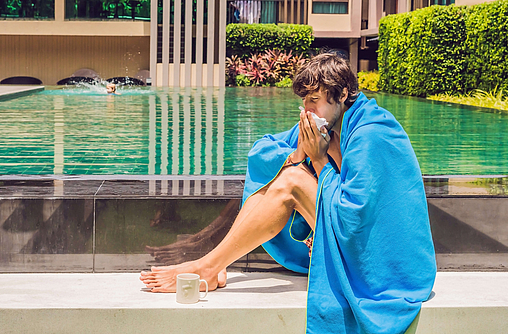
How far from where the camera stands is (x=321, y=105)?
2.68 m

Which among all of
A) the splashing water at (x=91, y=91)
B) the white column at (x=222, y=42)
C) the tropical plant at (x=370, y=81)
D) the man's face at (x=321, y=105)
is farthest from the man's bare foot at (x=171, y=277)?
the white column at (x=222, y=42)

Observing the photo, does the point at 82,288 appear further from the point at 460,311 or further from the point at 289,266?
the point at 460,311

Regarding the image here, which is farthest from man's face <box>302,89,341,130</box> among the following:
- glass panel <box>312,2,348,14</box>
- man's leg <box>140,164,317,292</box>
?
glass panel <box>312,2,348,14</box>

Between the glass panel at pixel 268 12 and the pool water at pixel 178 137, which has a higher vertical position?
the glass panel at pixel 268 12

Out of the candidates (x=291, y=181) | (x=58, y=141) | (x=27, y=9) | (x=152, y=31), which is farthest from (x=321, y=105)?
(x=27, y=9)

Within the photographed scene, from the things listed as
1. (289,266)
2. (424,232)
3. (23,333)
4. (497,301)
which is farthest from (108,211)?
(497,301)

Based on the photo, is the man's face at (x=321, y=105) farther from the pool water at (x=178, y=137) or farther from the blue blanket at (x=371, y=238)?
the pool water at (x=178, y=137)

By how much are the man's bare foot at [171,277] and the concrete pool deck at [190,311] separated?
0.05 metres

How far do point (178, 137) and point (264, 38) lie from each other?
1546 centimetres

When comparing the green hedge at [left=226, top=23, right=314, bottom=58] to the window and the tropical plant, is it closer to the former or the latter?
the window

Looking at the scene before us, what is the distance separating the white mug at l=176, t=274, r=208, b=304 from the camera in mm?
2660

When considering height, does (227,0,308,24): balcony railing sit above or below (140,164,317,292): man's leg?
above

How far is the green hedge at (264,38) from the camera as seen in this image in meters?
21.5

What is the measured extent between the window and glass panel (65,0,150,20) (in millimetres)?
5958
